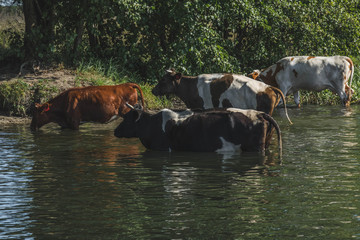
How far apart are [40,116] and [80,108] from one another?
897mm

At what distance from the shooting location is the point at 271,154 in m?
10.5

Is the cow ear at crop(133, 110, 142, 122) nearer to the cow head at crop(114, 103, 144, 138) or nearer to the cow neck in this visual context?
the cow head at crop(114, 103, 144, 138)

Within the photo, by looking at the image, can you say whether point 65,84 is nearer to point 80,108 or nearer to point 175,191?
point 80,108

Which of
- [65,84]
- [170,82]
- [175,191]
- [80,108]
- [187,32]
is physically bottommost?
[175,191]

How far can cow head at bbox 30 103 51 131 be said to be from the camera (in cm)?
1398

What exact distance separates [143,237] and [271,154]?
509 cm

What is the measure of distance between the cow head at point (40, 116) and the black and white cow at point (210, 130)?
11.8ft

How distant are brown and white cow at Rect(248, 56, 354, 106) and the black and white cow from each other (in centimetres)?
764

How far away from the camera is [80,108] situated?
13961mm

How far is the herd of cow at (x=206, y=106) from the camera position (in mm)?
10445

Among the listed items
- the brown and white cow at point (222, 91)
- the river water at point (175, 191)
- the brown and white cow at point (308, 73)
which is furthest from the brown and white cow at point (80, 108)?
the brown and white cow at point (308, 73)

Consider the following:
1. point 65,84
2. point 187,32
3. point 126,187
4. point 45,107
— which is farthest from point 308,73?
point 126,187

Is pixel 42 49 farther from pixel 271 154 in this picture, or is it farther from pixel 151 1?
pixel 271 154

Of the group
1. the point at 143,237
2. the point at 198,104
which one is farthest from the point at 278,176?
the point at 198,104
